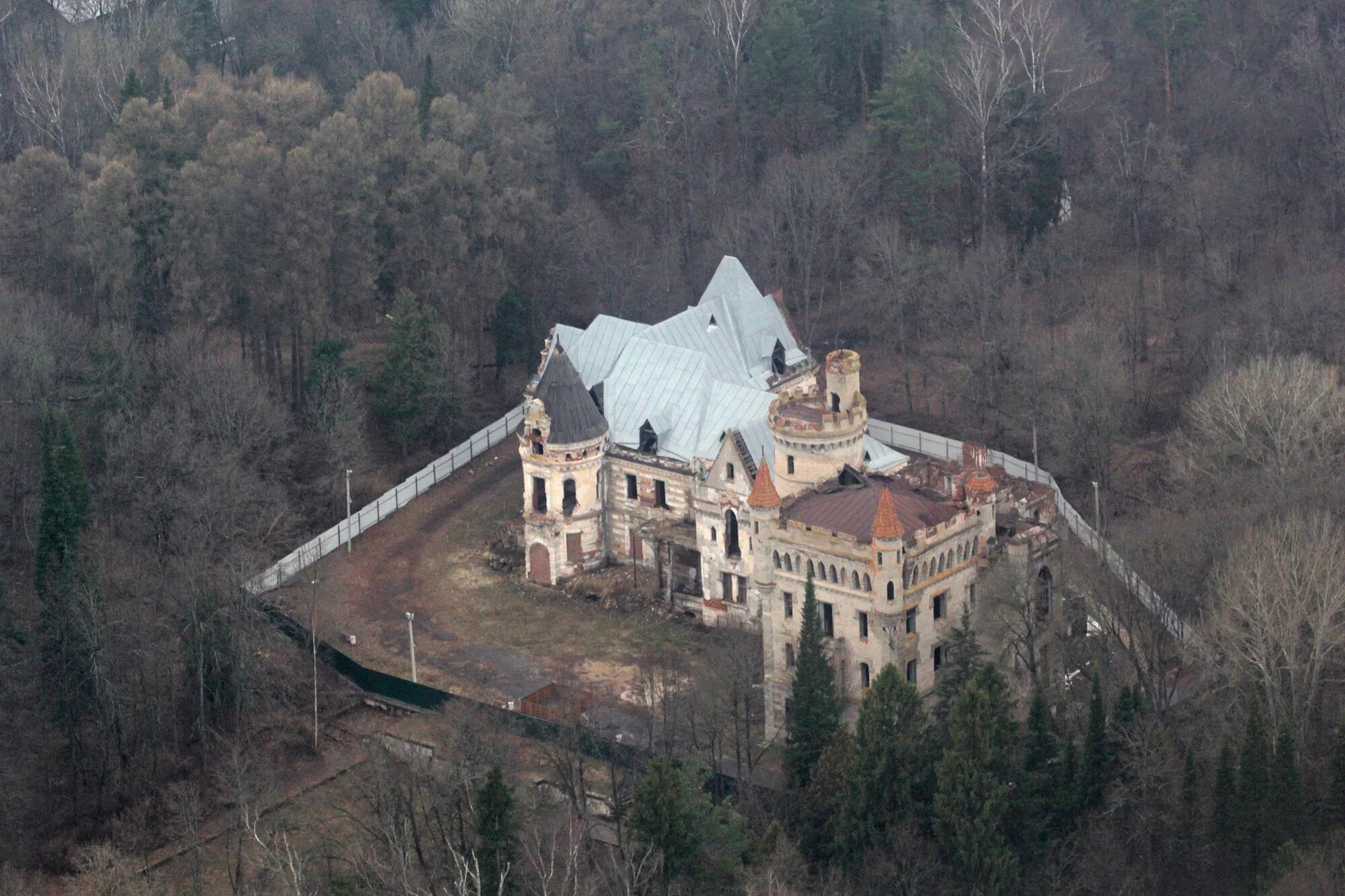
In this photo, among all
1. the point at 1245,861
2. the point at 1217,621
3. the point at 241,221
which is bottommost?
the point at 1245,861

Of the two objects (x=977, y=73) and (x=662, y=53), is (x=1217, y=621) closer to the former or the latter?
(x=977, y=73)

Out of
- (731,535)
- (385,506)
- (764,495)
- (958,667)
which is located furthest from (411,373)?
(958,667)

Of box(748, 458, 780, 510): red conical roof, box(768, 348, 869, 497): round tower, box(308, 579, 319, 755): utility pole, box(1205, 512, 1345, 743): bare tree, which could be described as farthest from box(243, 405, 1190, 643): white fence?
box(748, 458, 780, 510): red conical roof

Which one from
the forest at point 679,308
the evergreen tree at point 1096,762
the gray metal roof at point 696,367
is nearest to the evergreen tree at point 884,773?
the forest at point 679,308

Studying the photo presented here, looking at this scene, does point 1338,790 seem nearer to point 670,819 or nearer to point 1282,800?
point 1282,800

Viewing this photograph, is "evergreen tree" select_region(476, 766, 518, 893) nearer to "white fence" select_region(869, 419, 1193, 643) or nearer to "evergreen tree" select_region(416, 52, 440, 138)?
"white fence" select_region(869, 419, 1193, 643)

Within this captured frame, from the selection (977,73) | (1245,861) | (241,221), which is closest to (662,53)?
(977,73)
